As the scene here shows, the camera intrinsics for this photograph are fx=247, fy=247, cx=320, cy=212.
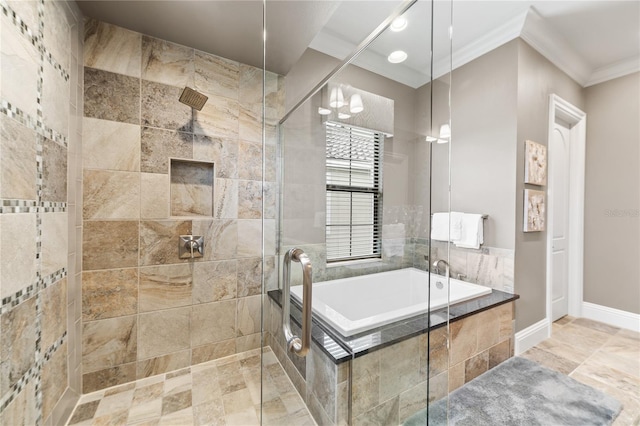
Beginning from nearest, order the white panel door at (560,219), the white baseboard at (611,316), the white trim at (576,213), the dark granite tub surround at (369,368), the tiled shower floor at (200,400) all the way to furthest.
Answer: the dark granite tub surround at (369,368)
the tiled shower floor at (200,400)
the white baseboard at (611,316)
the white panel door at (560,219)
the white trim at (576,213)

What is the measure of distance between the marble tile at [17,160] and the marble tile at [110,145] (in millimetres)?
505

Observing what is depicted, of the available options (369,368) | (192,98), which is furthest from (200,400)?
(192,98)

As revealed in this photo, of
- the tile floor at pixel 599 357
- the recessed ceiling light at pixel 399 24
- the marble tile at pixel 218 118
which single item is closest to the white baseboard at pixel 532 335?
the tile floor at pixel 599 357

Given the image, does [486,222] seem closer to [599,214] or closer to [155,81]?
[599,214]

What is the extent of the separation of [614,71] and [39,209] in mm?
5079

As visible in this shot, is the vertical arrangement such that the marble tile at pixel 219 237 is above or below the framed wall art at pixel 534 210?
below

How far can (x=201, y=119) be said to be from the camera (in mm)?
1899

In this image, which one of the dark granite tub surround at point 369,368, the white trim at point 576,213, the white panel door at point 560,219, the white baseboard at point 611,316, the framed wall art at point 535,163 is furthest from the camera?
the white trim at point 576,213

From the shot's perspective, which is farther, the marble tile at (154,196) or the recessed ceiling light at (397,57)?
the marble tile at (154,196)

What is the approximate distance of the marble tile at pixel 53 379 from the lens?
1.19m

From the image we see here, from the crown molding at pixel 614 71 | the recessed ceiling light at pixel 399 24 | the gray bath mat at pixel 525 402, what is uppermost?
the crown molding at pixel 614 71

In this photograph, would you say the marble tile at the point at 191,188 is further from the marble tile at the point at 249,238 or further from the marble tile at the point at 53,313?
the marble tile at the point at 53,313

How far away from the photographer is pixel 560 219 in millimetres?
2861

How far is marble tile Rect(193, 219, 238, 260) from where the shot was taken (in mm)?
1915
